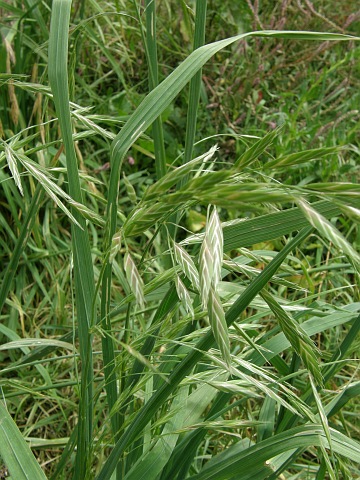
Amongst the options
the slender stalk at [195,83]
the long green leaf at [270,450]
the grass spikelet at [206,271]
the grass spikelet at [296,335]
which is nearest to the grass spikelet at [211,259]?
the grass spikelet at [206,271]

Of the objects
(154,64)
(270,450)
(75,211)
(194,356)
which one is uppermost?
(154,64)

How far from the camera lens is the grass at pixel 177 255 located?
2.37ft

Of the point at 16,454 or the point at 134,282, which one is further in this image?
the point at 16,454

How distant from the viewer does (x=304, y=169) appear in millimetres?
2074

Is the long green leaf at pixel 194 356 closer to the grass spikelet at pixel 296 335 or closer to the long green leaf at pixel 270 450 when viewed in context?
the grass spikelet at pixel 296 335

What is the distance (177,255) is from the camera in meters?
0.66

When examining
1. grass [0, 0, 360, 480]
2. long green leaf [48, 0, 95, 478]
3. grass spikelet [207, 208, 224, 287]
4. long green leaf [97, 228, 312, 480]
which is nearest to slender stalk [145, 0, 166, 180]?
grass [0, 0, 360, 480]

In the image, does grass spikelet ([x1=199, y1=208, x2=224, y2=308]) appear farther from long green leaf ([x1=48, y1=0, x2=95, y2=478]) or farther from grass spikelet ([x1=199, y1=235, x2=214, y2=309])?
long green leaf ([x1=48, y1=0, x2=95, y2=478])

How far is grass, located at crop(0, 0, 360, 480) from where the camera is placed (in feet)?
2.37

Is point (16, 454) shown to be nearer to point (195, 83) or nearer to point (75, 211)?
point (75, 211)

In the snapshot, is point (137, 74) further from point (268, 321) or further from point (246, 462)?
point (246, 462)

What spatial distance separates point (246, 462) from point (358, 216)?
1.54 ft

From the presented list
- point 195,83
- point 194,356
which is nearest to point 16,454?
point 194,356

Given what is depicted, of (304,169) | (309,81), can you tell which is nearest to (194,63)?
(304,169)
